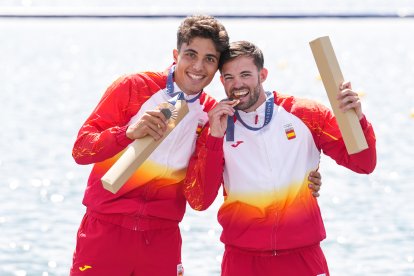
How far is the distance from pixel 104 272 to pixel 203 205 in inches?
21.0

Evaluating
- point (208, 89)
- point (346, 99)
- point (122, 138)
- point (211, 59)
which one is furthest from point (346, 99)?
point (208, 89)

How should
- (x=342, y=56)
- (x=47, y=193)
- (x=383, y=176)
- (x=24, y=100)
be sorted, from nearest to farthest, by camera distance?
(x=47, y=193)
(x=383, y=176)
(x=24, y=100)
(x=342, y=56)

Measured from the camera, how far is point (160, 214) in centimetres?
393

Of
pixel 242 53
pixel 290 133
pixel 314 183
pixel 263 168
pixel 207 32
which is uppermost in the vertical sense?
pixel 207 32

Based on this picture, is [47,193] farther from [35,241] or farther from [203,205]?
[203,205]

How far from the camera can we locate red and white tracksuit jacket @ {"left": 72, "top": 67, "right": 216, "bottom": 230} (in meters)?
3.89

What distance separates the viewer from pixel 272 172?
12.5 feet

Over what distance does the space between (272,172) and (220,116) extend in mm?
337

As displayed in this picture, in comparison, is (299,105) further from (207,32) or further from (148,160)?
(148,160)

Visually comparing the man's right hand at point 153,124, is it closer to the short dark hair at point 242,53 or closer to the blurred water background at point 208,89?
the short dark hair at point 242,53

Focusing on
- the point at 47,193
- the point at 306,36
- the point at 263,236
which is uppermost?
the point at 306,36

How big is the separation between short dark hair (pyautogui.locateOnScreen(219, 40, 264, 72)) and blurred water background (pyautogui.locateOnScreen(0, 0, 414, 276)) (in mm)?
3482

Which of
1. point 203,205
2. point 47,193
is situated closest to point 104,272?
point 203,205

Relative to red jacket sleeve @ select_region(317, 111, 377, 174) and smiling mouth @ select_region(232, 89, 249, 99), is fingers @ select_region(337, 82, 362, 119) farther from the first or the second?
smiling mouth @ select_region(232, 89, 249, 99)
